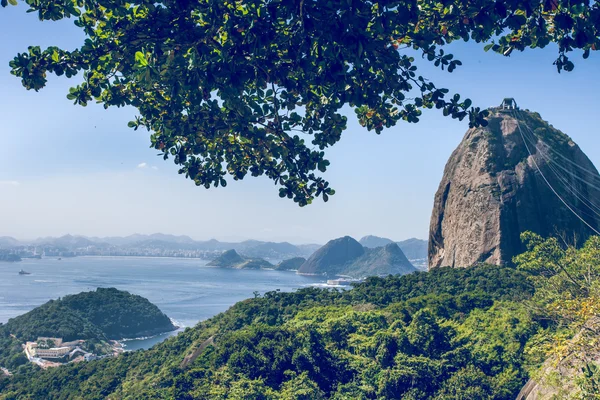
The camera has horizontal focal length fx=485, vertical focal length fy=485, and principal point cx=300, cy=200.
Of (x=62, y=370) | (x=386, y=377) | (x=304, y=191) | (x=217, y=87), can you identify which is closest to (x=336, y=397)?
(x=386, y=377)

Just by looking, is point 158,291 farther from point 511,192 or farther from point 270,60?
point 270,60

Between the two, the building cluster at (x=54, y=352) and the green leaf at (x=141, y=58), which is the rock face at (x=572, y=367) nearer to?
the green leaf at (x=141, y=58)

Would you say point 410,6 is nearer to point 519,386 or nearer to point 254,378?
point 254,378

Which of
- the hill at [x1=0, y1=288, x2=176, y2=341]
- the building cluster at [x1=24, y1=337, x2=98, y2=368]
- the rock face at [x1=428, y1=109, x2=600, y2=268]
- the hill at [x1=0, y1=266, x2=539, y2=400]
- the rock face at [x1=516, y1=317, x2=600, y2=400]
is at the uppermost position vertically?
the rock face at [x1=428, y1=109, x2=600, y2=268]

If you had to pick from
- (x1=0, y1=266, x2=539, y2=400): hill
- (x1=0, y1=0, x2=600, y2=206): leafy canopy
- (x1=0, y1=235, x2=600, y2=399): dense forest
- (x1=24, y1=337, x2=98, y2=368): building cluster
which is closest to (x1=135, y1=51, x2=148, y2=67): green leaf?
(x1=0, y1=0, x2=600, y2=206): leafy canopy

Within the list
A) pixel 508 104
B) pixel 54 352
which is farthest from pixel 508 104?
pixel 54 352

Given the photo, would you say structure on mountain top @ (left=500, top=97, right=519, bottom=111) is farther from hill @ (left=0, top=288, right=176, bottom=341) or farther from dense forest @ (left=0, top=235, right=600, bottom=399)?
hill @ (left=0, top=288, right=176, bottom=341)

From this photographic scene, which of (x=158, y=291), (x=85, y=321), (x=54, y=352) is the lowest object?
(x=158, y=291)
